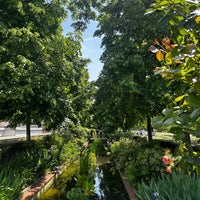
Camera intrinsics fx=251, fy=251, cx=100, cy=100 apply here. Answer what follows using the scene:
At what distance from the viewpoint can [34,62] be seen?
28.5 ft

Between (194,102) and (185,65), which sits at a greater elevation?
(185,65)

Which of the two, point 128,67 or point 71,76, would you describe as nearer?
point 128,67

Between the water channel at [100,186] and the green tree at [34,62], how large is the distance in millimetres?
2663

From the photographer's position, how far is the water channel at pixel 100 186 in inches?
358

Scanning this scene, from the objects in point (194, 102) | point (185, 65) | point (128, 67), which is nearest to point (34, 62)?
point (128, 67)

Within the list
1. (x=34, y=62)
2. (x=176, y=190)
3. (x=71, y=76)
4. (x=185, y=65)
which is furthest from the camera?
(x=71, y=76)

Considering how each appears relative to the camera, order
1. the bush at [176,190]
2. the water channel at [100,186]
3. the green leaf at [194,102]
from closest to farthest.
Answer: the green leaf at [194,102] < the bush at [176,190] < the water channel at [100,186]

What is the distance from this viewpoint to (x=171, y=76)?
2.10 metres

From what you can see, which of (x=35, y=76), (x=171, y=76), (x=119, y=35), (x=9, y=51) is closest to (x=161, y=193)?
(x=171, y=76)

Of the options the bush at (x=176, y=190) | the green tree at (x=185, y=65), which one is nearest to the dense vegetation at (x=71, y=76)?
the bush at (x=176, y=190)

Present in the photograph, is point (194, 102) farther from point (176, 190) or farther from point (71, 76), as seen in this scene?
point (71, 76)

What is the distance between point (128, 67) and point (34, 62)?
3541mm

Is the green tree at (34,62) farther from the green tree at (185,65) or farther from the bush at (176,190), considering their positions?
the green tree at (185,65)

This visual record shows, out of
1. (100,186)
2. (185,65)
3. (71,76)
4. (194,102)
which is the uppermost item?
(71,76)
